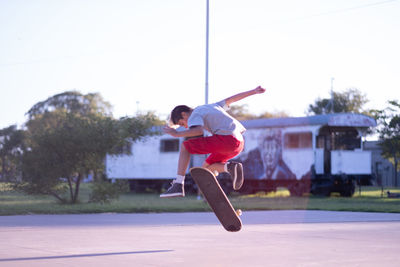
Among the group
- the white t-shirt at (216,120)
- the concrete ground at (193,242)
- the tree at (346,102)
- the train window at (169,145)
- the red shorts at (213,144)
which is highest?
the tree at (346,102)

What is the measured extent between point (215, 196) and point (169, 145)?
2910cm

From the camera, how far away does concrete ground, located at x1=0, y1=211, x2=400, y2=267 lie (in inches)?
312

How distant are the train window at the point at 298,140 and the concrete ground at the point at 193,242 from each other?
52.5 feet

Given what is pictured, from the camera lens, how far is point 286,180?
3253cm

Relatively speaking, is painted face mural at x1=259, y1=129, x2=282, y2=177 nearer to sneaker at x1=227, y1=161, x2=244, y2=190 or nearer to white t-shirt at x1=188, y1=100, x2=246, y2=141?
sneaker at x1=227, y1=161, x2=244, y2=190

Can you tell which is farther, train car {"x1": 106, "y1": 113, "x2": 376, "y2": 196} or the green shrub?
train car {"x1": 106, "y1": 113, "x2": 376, "y2": 196}

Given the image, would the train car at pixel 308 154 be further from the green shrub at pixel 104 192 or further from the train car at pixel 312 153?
the green shrub at pixel 104 192

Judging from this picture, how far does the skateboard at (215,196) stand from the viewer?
26.2ft

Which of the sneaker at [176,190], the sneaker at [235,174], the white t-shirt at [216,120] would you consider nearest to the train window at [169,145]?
the sneaker at [235,174]

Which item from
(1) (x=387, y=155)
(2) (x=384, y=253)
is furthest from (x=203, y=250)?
(1) (x=387, y=155)

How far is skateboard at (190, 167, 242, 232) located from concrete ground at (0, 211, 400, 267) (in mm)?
467

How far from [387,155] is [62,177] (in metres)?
22.0

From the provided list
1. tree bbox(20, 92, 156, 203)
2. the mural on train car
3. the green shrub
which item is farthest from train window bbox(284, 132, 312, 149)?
the green shrub

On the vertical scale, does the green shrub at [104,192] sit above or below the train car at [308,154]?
below
